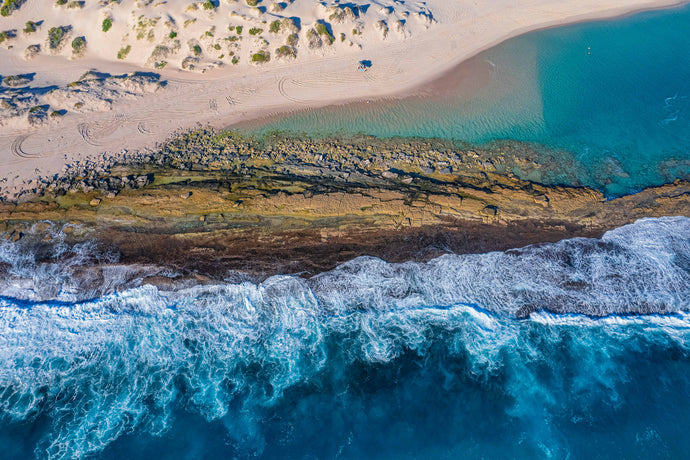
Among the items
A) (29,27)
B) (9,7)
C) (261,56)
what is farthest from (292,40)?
(9,7)

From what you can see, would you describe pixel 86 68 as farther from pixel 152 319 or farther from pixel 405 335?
pixel 405 335

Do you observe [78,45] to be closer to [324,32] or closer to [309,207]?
[324,32]

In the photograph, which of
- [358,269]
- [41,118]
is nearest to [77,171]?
[41,118]

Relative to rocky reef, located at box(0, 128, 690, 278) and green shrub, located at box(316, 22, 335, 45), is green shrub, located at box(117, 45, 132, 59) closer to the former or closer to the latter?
rocky reef, located at box(0, 128, 690, 278)

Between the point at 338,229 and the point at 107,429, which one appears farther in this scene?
the point at 338,229

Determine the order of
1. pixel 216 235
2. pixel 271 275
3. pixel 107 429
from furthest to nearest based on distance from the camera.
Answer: pixel 216 235 < pixel 271 275 < pixel 107 429
